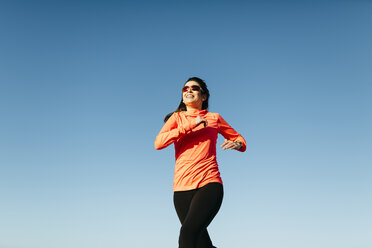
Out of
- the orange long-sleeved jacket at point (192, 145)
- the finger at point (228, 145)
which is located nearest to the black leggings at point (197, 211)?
the orange long-sleeved jacket at point (192, 145)

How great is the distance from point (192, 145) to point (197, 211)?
3.32 ft

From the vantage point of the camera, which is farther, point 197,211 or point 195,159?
point 195,159

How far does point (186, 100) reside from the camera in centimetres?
598

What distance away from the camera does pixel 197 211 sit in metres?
5.00

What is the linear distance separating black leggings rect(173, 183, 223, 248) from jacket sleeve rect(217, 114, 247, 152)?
965 mm

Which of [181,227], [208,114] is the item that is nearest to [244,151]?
[208,114]

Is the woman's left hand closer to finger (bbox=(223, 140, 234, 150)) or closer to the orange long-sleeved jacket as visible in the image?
finger (bbox=(223, 140, 234, 150))

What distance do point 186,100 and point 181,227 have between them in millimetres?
1961

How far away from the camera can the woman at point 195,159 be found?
501 cm

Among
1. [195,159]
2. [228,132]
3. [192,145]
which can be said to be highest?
[228,132]

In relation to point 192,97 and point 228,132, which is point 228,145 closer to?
point 228,132

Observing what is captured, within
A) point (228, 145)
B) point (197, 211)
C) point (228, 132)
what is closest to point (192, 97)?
point (228, 132)

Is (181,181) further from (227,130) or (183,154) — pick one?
(227,130)

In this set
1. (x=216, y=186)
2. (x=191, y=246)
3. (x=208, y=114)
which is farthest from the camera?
(x=208, y=114)
